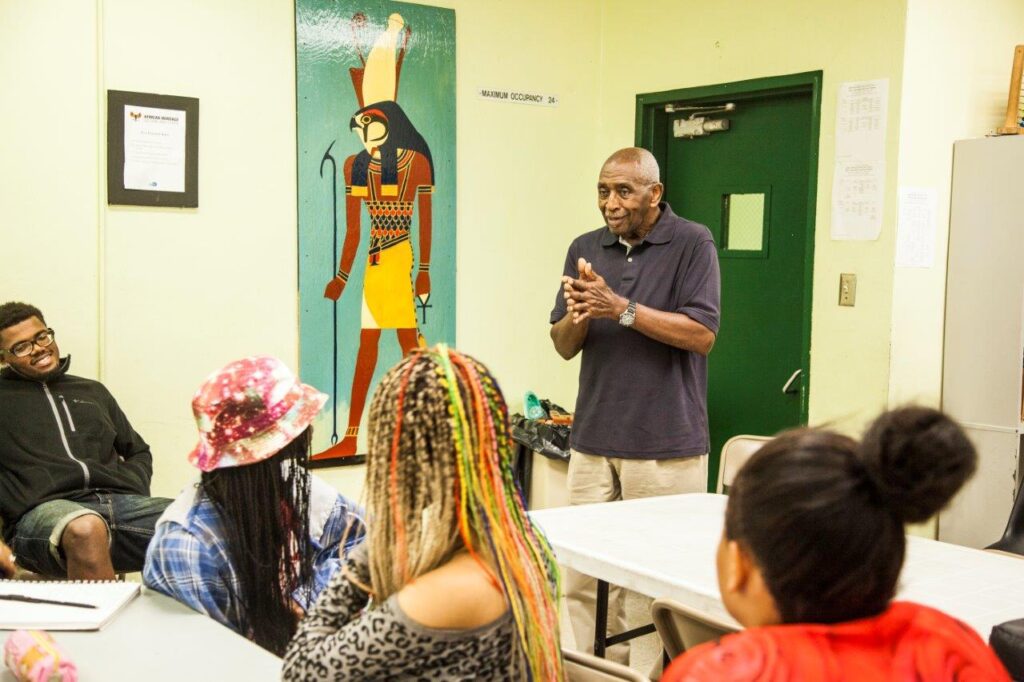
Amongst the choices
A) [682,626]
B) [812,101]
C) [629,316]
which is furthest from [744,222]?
[682,626]

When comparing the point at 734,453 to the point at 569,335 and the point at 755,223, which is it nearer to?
the point at 569,335

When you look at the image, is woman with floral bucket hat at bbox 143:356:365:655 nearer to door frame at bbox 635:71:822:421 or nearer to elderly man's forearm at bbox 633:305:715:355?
elderly man's forearm at bbox 633:305:715:355

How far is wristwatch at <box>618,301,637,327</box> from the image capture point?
10.3 ft

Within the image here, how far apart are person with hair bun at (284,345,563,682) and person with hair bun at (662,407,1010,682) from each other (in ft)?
0.98

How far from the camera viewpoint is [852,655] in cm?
114

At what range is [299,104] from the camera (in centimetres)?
435

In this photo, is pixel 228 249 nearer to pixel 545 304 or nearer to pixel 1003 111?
pixel 545 304

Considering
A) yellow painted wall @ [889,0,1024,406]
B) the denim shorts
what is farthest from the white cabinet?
the denim shorts

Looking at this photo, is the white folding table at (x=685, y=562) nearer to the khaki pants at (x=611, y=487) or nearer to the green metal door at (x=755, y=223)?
the khaki pants at (x=611, y=487)

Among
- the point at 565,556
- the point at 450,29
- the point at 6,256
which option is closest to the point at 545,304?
the point at 450,29

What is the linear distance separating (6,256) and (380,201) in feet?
4.83

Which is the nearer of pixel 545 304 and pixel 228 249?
pixel 228 249

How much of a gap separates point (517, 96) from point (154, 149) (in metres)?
1.69

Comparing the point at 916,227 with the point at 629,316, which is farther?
the point at 916,227
